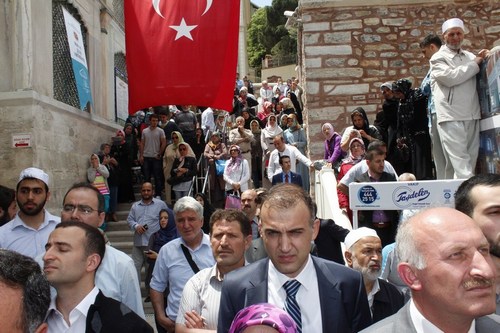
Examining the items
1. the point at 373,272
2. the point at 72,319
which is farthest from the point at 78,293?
the point at 373,272

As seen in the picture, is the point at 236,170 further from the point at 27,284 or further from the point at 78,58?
the point at 27,284

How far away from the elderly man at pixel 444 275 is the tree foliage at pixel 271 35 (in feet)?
138

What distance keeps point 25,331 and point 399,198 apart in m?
4.01

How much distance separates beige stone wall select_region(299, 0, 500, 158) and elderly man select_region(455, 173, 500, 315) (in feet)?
27.2

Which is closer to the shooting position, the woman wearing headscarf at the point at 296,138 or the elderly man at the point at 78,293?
the elderly man at the point at 78,293

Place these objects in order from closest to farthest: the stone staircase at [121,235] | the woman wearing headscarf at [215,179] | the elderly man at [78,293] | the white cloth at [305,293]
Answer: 1. the white cloth at [305,293]
2. the elderly man at [78,293]
3. the stone staircase at [121,235]
4. the woman wearing headscarf at [215,179]

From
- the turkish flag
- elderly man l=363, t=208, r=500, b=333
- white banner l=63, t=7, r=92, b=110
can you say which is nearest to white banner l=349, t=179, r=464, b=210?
the turkish flag

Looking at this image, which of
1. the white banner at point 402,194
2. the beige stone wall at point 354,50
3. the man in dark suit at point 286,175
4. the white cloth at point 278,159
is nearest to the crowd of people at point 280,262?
the white banner at point 402,194

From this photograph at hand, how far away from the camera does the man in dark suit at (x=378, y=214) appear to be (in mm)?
A: 5879

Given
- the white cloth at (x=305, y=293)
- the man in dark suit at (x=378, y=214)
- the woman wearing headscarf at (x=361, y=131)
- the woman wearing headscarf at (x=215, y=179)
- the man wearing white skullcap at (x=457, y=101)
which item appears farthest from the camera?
the woman wearing headscarf at (x=215, y=179)

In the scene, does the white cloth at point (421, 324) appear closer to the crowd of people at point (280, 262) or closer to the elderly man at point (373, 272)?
the crowd of people at point (280, 262)

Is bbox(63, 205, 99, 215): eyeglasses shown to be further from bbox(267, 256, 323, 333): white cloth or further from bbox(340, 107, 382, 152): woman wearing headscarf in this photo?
bbox(340, 107, 382, 152): woman wearing headscarf

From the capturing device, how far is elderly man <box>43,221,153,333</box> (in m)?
2.75

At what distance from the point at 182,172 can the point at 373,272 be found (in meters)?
7.32
